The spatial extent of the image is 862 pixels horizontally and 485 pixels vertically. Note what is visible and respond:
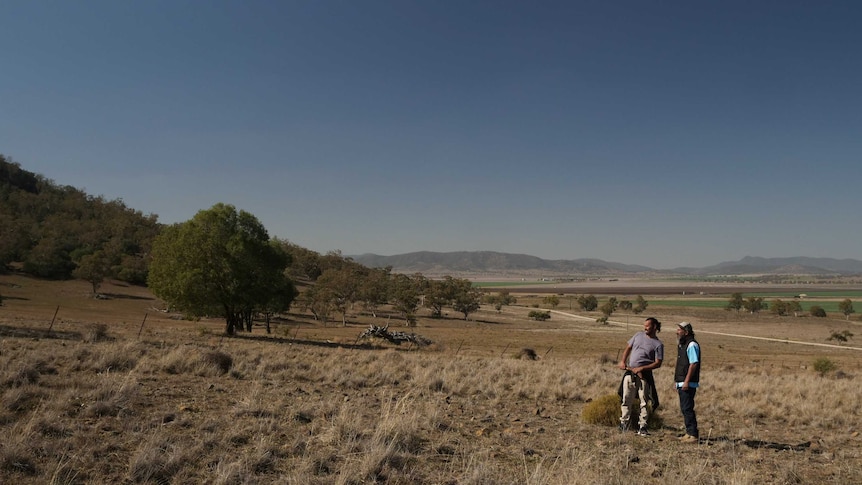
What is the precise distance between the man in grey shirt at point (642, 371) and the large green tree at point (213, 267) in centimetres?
3117

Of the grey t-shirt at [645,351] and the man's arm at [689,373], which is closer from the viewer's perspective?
the man's arm at [689,373]

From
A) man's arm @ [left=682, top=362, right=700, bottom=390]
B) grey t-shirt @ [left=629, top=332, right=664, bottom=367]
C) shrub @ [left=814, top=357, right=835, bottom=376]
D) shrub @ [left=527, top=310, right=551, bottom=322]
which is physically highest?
grey t-shirt @ [left=629, top=332, right=664, bottom=367]

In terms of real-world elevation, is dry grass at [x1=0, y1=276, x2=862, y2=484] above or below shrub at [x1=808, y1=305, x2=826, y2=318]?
above

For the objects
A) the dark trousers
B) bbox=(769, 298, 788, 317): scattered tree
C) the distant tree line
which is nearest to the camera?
the dark trousers

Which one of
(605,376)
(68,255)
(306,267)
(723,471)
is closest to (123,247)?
(68,255)

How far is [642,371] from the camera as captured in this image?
10039 mm

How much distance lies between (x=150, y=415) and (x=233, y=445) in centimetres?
223

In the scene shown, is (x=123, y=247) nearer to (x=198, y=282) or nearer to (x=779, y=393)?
(x=198, y=282)

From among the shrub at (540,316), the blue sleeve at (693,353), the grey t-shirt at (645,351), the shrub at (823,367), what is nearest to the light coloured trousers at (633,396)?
the grey t-shirt at (645,351)

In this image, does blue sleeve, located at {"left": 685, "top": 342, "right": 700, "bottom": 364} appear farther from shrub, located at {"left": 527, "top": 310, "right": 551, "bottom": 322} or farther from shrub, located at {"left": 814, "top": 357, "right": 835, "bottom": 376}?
shrub, located at {"left": 527, "top": 310, "right": 551, "bottom": 322}

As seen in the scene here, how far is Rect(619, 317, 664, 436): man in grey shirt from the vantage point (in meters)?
10.0

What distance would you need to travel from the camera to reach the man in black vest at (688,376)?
970 cm

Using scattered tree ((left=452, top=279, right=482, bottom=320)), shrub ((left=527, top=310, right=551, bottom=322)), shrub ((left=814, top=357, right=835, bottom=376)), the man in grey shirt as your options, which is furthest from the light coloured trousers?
shrub ((left=527, top=310, right=551, bottom=322))

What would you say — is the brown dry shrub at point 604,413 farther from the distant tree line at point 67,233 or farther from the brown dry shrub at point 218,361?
the distant tree line at point 67,233
